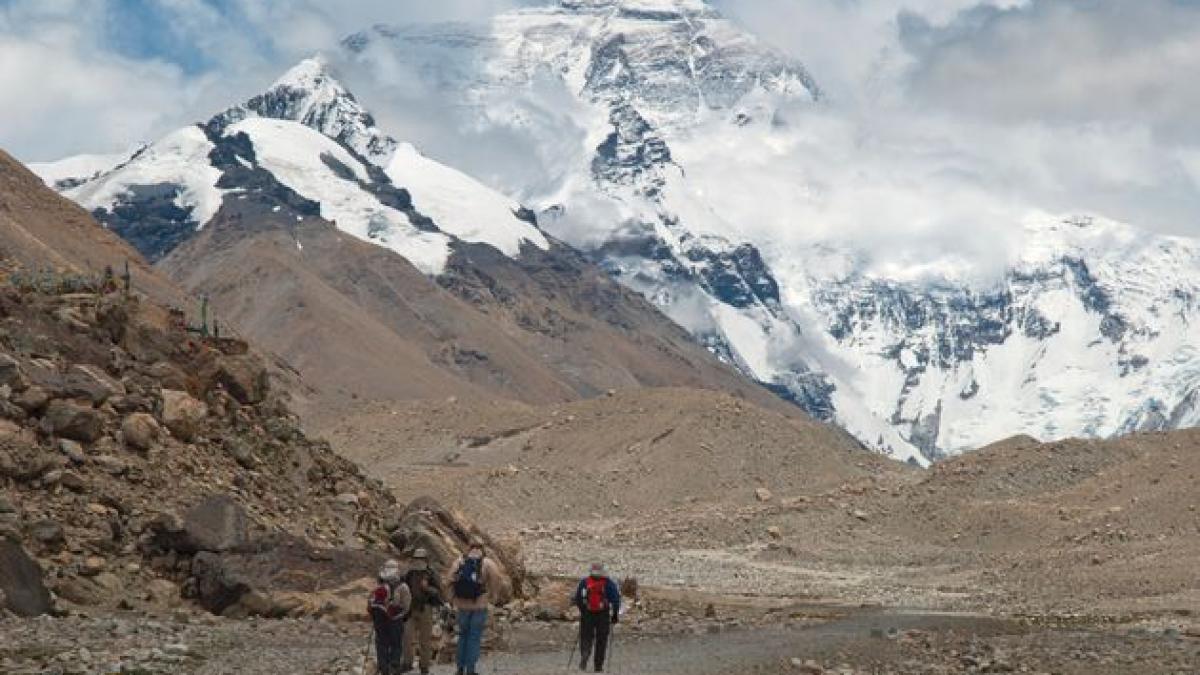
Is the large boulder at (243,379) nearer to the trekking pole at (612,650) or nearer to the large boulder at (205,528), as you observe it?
the large boulder at (205,528)

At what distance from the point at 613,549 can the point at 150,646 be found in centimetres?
5087

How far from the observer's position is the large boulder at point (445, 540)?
3988 cm

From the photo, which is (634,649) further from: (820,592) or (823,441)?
(823,441)

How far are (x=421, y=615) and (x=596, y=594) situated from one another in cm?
288

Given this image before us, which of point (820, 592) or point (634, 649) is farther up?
point (820, 592)

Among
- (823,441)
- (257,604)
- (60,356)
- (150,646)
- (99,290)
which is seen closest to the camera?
(150,646)

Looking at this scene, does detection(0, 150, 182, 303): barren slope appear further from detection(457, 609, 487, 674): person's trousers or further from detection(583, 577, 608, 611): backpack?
detection(457, 609, 487, 674): person's trousers

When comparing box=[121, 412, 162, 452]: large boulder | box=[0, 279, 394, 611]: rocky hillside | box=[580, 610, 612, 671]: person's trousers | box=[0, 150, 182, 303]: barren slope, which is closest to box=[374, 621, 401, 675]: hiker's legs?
box=[580, 610, 612, 671]: person's trousers

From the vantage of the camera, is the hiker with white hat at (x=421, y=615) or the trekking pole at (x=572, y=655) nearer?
the hiker with white hat at (x=421, y=615)

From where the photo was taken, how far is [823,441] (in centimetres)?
10994

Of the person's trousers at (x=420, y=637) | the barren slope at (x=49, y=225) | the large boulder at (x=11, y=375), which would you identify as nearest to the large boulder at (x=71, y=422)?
the large boulder at (x=11, y=375)

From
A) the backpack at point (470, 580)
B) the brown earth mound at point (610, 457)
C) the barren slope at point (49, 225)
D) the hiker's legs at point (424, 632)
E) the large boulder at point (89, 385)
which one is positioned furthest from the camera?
the barren slope at point (49, 225)

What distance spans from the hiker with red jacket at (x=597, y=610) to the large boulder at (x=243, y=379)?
1238 centimetres

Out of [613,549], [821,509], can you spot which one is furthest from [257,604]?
[821,509]
